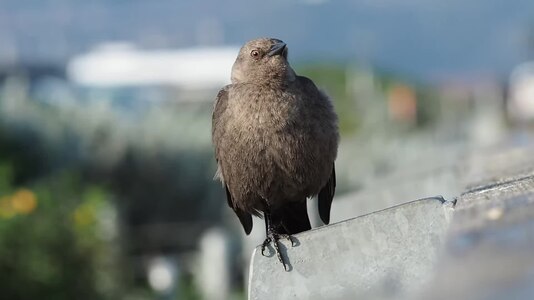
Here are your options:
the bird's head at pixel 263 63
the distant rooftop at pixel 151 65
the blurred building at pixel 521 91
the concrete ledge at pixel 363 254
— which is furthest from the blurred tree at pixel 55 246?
the distant rooftop at pixel 151 65

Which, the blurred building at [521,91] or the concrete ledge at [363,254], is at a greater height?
the concrete ledge at [363,254]

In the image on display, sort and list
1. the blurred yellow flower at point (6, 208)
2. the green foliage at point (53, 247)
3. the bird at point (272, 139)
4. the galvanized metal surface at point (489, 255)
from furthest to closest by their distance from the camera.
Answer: the blurred yellow flower at point (6, 208) < the green foliage at point (53, 247) < the bird at point (272, 139) < the galvanized metal surface at point (489, 255)

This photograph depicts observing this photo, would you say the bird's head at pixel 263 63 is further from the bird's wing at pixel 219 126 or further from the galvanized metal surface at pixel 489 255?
the galvanized metal surface at pixel 489 255

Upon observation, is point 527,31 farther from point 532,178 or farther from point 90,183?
point 532,178

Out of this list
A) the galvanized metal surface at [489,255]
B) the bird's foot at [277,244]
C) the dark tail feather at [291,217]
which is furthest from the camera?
the dark tail feather at [291,217]

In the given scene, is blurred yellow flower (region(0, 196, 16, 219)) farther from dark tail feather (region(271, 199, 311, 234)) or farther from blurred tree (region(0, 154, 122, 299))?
dark tail feather (region(271, 199, 311, 234))

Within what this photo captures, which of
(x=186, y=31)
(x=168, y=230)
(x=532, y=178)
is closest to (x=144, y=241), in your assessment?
(x=168, y=230)

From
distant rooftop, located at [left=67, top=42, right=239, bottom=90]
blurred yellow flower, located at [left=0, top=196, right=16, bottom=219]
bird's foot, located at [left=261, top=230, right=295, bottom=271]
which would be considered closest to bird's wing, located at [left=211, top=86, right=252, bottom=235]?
bird's foot, located at [left=261, top=230, right=295, bottom=271]

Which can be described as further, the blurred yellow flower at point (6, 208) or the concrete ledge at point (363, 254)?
the blurred yellow flower at point (6, 208)
